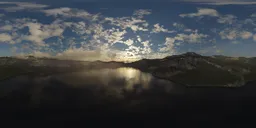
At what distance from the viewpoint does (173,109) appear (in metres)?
190

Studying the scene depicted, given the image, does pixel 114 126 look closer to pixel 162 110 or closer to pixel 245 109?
pixel 162 110

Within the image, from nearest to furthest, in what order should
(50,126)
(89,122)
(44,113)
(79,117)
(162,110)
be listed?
(50,126) < (89,122) < (79,117) < (44,113) < (162,110)

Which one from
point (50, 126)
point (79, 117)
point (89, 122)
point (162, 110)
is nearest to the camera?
point (50, 126)

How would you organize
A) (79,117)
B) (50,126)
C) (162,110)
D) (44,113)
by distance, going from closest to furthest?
(50,126) < (79,117) < (44,113) < (162,110)

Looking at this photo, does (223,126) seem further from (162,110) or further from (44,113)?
(44,113)

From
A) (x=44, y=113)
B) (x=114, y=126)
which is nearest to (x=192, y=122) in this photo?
(x=114, y=126)

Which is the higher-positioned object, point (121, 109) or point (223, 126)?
point (223, 126)

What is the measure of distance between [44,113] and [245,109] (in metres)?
155

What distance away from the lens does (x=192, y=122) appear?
5925 inches

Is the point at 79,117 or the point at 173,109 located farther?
the point at 173,109

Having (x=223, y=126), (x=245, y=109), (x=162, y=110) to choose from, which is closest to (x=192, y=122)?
(x=223, y=126)

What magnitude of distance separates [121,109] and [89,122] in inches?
1728

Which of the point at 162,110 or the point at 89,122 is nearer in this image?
the point at 89,122

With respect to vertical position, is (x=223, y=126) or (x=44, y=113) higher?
(x=223, y=126)
